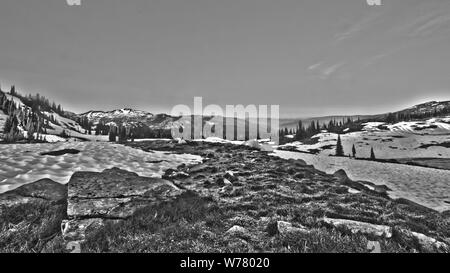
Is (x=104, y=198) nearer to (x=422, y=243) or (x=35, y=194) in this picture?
(x=35, y=194)

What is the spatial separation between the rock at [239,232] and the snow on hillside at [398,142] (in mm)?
118293

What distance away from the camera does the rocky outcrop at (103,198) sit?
296 inches

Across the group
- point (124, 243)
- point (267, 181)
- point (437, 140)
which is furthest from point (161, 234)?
point (437, 140)

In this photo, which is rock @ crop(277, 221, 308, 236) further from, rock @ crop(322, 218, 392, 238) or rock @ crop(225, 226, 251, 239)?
rock @ crop(322, 218, 392, 238)

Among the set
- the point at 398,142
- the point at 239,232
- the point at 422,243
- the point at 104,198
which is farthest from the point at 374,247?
the point at 398,142

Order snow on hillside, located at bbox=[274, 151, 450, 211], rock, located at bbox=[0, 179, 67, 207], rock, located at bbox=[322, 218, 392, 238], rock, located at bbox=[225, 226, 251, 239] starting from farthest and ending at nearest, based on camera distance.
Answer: snow on hillside, located at bbox=[274, 151, 450, 211], rock, located at bbox=[0, 179, 67, 207], rock, located at bbox=[225, 226, 251, 239], rock, located at bbox=[322, 218, 392, 238]

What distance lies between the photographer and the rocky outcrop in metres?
7.53

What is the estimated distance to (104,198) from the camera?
30.3 ft

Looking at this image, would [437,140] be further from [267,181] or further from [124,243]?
[124,243]

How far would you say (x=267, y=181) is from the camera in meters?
16.5

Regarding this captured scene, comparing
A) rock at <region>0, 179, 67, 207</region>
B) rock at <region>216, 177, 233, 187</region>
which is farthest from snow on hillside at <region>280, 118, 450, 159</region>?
rock at <region>0, 179, 67, 207</region>

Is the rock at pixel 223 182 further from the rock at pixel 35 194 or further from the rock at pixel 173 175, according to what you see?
the rock at pixel 35 194

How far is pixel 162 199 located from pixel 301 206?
7104mm
